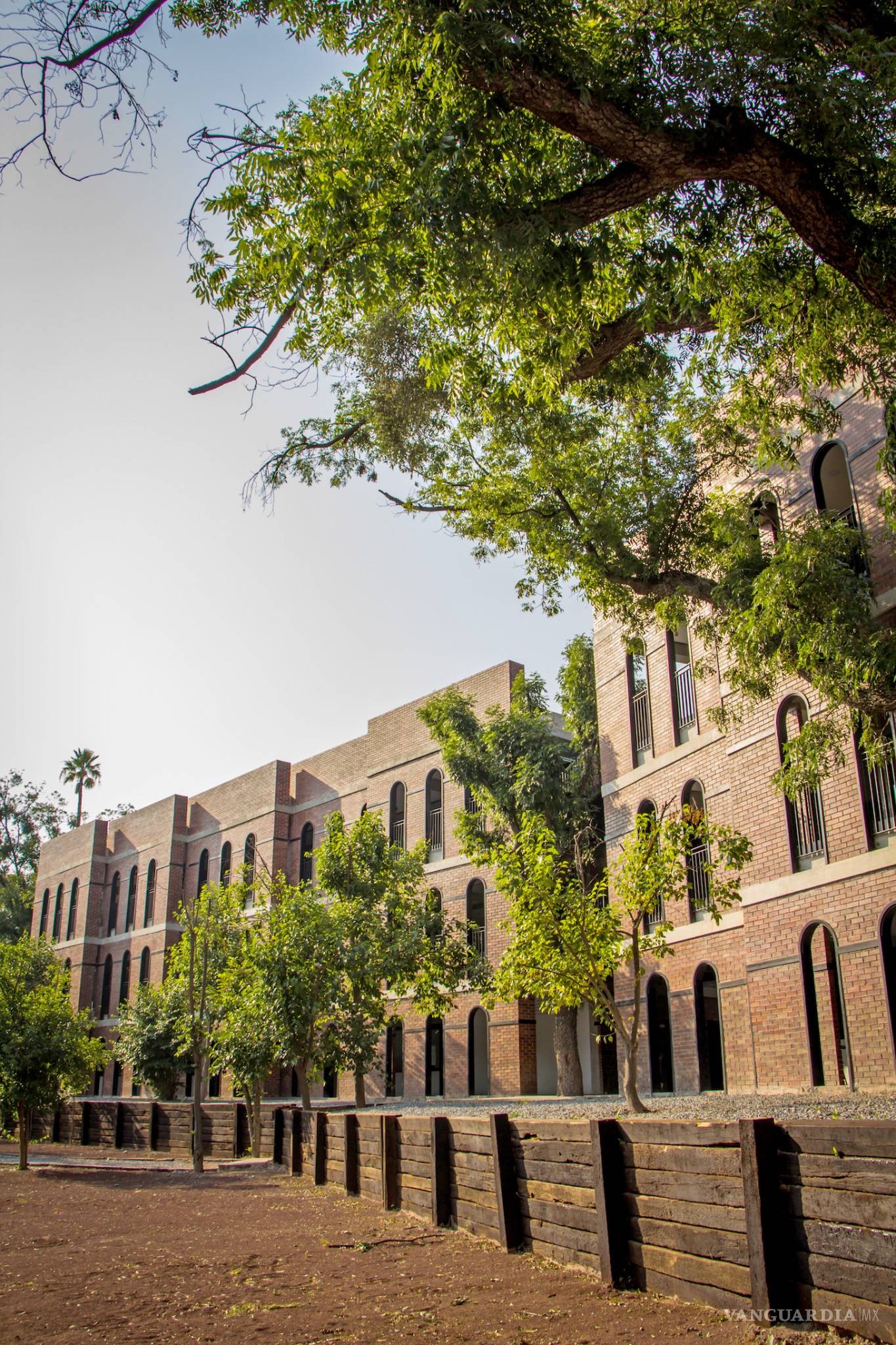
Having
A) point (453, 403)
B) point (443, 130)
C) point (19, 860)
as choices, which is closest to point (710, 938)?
point (453, 403)

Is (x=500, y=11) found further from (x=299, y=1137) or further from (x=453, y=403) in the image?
(x=299, y=1137)

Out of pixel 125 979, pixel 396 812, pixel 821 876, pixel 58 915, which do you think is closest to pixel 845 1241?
pixel 821 876

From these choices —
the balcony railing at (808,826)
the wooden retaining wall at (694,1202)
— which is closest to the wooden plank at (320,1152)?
the wooden retaining wall at (694,1202)

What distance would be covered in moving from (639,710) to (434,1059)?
499 inches

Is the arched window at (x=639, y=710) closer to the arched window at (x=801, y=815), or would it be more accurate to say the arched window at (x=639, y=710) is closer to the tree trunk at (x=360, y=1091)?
the arched window at (x=801, y=815)

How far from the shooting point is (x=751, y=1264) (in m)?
5.39

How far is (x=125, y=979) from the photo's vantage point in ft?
144

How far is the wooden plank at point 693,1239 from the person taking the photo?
221 inches

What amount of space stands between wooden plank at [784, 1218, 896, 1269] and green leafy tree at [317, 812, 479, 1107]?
16471mm

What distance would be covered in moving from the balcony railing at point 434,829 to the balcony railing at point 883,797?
17.2 m

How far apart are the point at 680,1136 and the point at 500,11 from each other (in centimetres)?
735

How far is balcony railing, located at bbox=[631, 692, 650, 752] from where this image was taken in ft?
72.3

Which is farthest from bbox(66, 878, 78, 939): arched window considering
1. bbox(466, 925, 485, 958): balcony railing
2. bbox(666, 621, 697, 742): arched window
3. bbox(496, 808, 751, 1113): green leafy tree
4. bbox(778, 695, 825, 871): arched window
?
bbox(778, 695, 825, 871): arched window

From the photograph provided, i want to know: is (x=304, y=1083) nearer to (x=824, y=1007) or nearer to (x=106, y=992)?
(x=824, y=1007)
